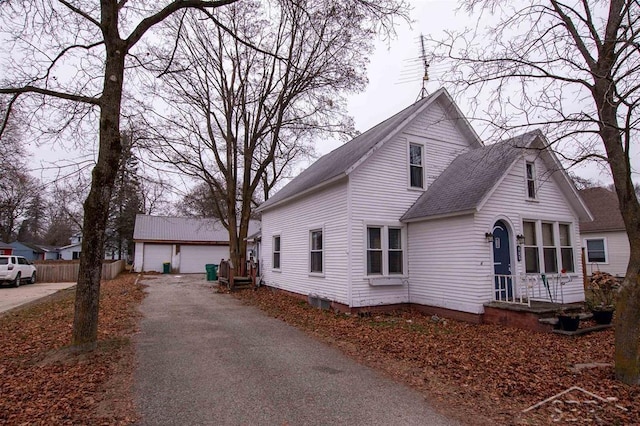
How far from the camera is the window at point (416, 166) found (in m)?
11.8

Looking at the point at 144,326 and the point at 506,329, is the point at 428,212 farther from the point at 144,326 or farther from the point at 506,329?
the point at 144,326

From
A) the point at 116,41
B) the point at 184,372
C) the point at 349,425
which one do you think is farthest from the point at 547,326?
the point at 116,41

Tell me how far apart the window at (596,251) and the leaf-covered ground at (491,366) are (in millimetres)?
13192

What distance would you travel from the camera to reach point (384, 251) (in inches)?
424

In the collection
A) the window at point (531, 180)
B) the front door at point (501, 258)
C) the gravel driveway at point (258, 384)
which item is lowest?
the gravel driveway at point (258, 384)

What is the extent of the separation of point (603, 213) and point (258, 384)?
2183 centimetres

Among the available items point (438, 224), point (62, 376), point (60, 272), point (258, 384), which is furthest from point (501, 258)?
point (60, 272)

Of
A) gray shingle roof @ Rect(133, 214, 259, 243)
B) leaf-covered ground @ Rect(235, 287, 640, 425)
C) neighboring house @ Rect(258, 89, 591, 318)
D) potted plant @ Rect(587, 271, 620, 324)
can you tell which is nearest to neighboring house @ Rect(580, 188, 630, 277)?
potted plant @ Rect(587, 271, 620, 324)

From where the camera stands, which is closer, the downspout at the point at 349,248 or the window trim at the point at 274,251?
the downspout at the point at 349,248

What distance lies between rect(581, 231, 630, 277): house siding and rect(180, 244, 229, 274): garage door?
2642 cm

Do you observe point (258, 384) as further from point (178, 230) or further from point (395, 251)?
point (178, 230)

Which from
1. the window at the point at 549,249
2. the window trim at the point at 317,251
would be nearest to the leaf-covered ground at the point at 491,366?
the window trim at the point at 317,251

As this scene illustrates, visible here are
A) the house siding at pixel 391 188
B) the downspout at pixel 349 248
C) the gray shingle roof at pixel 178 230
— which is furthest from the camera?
the gray shingle roof at pixel 178 230

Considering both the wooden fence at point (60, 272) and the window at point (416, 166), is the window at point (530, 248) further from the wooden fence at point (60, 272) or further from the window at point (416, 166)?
the wooden fence at point (60, 272)
